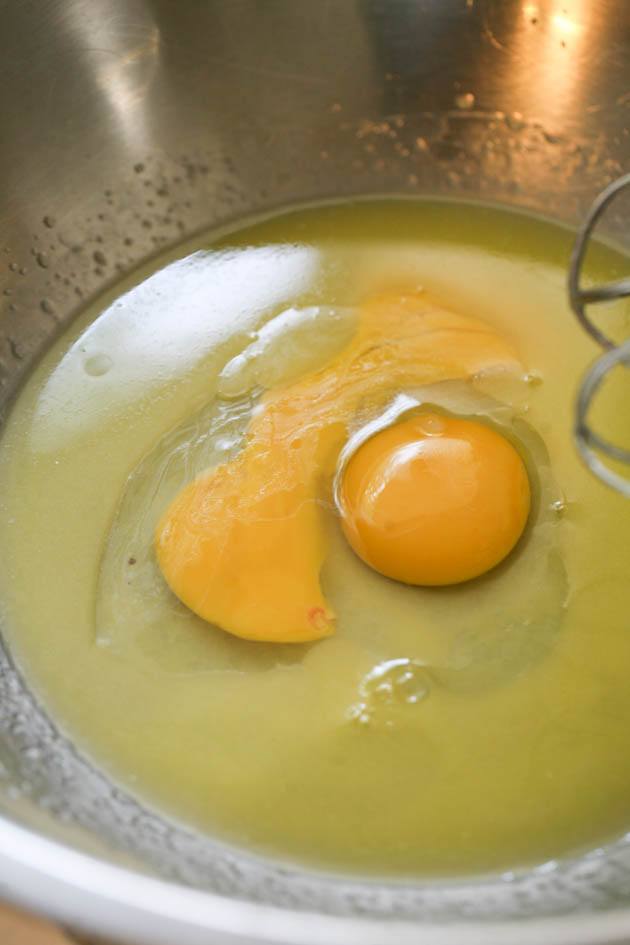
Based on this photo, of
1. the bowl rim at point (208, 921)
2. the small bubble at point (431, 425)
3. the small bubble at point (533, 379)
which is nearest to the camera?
the bowl rim at point (208, 921)

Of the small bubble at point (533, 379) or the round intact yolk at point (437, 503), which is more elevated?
the small bubble at point (533, 379)

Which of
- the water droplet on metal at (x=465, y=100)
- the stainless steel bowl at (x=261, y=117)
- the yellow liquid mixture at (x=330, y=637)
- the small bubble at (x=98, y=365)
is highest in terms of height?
the water droplet on metal at (x=465, y=100)

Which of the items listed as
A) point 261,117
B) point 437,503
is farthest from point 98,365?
point 437,503

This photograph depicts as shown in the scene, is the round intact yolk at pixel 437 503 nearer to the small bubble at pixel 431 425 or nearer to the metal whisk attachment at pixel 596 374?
the small bubble at pixel 431 425

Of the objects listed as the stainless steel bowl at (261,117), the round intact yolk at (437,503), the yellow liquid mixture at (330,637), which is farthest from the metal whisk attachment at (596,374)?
the stainless steel bowl at (261,117)

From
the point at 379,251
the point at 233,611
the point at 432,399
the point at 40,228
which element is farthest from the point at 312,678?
the point at 40,228

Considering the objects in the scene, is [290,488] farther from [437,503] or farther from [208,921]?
[208,921]

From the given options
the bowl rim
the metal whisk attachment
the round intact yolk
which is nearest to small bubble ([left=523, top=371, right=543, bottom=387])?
the round intact yolk
